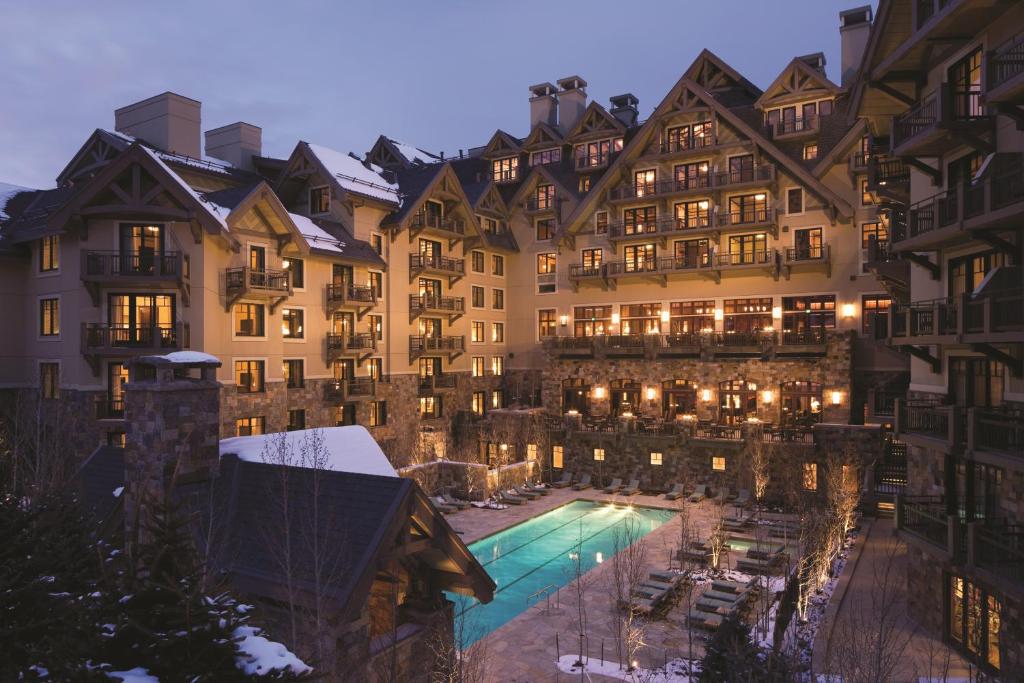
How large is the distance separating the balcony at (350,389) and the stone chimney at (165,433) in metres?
22.3

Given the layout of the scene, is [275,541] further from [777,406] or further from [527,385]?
[527,385]

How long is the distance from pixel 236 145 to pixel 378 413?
16894mm

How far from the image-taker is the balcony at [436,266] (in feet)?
127

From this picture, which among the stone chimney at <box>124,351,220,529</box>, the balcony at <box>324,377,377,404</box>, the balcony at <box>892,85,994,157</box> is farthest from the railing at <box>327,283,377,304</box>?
the balcony at <box>892,85,994,157</box>

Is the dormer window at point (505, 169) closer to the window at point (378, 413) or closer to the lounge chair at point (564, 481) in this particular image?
the window at point (378, 413)

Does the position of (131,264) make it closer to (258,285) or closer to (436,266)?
(258,285)

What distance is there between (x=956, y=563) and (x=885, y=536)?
A: 463 inches

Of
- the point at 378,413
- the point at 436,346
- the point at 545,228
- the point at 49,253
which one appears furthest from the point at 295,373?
the point at 545,228

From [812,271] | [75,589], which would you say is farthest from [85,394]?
[812,271]

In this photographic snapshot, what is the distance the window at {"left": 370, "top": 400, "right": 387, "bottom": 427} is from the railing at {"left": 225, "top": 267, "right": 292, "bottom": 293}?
29.1 ft

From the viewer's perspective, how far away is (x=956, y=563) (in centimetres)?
1467

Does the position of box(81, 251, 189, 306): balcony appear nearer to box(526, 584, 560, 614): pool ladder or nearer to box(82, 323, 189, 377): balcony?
box(82, 323, 189, 377): balcony

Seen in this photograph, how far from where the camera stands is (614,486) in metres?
35.1

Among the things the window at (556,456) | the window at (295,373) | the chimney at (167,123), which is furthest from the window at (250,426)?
the window at (556,456)
